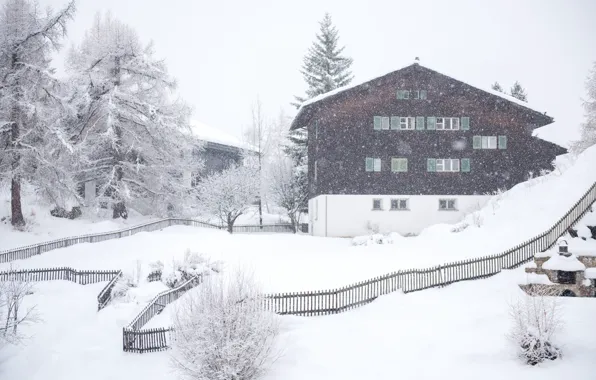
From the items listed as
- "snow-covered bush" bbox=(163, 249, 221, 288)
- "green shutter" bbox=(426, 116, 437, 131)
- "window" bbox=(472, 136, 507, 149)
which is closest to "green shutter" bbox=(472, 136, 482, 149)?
"window" bbox=(472, 136, 507, 149)

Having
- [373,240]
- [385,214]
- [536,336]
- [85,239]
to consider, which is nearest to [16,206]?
[85,239]

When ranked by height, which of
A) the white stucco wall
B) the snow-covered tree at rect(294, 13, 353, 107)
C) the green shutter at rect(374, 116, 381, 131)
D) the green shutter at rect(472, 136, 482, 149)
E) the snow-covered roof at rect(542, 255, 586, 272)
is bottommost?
the snow-covered roof at rect(542, 255, 586, 272)

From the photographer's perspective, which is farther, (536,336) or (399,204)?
(399,204)

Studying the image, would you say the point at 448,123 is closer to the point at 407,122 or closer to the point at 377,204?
the point at 407,122

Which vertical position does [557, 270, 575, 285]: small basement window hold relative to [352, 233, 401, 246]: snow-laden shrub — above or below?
below

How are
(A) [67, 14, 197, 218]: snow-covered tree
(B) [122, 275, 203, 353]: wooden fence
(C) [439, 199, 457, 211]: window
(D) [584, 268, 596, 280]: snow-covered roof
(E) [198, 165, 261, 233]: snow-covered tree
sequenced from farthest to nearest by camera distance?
(E) [198, 165, 261, 233]: snow-covered tree < (C) [439, 199, 457, 211]: window < (A) [67, 14, 197, 218]: snow-covered tree < (D) [584, 268, 596, 280]: snow-covered roof < (B) [122, 275, 203, 353]: wooden fence

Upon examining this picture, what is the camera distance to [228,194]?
41.2 meters

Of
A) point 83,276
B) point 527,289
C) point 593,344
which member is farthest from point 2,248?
point 593,344

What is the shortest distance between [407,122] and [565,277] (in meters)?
20.2

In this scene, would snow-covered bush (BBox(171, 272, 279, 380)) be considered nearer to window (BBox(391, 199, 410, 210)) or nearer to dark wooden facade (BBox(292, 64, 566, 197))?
dark wooden facade (BBox(292, 64, 566, 197))

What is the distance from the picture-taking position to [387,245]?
28.8m

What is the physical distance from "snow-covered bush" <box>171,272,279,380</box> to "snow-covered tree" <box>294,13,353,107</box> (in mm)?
35612

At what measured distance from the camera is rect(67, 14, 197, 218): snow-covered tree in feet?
103

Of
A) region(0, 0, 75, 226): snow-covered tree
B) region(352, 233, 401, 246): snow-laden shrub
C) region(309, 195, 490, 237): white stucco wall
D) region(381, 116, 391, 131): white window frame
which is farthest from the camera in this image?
region(381, 116, 391, 131): white window frame
